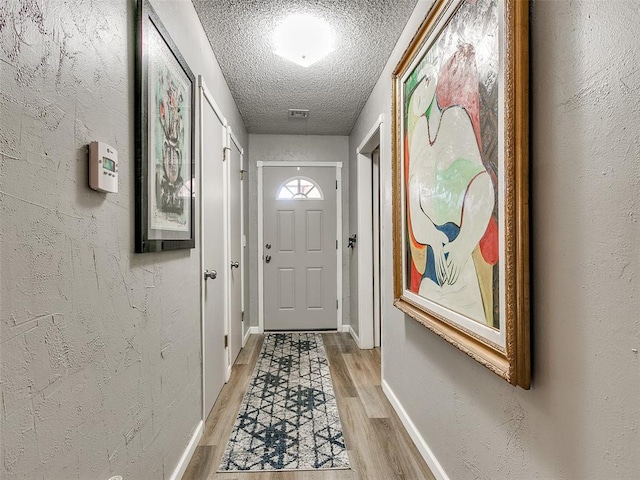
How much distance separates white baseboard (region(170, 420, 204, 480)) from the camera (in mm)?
1617

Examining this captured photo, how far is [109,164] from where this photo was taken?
103cm

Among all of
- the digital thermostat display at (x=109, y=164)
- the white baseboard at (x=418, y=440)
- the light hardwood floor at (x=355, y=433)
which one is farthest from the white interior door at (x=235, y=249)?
the digital thermostat display at (x=109, y=164)

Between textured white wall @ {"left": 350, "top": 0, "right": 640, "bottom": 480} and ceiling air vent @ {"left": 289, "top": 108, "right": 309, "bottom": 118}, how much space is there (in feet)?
8.59

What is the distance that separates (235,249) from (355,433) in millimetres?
1841

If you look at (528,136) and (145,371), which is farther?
(145,371)

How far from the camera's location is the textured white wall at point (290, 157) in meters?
4.18

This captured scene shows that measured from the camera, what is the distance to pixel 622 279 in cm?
74

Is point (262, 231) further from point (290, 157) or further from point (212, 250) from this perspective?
point (212, 250)

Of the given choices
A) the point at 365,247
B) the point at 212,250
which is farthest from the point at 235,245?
the point at 365,247

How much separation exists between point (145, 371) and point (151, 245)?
17.5 inches

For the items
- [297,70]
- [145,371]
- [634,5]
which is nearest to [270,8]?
[297,70]

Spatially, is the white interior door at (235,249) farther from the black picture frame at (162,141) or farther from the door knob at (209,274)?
the black picture frame at (162,141)

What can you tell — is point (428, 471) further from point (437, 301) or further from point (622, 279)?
point (622, 279)

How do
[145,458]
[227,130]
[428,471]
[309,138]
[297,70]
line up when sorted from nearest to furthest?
[145,458]
[428,471]
[297,70]
[227,130]
[309,138]
